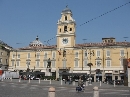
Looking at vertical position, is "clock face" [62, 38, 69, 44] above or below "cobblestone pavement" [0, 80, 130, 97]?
above

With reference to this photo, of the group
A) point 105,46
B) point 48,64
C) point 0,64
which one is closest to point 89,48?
point 105,46

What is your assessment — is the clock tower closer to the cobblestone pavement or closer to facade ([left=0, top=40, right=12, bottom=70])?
facade ([left=0, top=40, right=12, bottom=70])

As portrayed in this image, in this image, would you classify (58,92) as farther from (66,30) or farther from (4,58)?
(4,58)

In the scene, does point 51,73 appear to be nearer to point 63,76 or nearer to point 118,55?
point 63,76

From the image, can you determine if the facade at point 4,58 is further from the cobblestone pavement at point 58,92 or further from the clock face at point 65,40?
the cobblestone pavement at point 58,92

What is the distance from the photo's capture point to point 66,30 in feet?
206

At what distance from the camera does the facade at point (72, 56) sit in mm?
58281

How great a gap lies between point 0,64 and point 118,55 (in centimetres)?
Answer: 3520

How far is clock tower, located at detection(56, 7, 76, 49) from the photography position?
62.2 metres

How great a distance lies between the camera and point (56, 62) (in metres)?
63.1

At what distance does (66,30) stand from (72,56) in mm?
7534

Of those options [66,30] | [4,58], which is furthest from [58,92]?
[4,58]

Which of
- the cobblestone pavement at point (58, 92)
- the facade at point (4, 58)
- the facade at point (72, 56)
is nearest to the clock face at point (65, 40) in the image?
the facade at point (72, 56)

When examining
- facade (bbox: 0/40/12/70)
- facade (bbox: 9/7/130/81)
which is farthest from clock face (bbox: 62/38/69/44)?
facade (bbox: 0/40/12/70)
